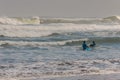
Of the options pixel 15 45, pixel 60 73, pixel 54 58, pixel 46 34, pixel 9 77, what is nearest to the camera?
pixel 9 77

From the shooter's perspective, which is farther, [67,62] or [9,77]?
[67,62]

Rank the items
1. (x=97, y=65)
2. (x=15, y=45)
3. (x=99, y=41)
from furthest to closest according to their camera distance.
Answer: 1. (x=99, y=41)
2. (x=15, y=45)
3. (x=97, y=65)

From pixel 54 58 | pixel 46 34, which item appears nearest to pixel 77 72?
pixel 54 58

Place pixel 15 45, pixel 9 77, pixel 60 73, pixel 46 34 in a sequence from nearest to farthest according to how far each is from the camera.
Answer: pixel 9 77
pixel 60 73
pixel 15 45
pixel 46 34

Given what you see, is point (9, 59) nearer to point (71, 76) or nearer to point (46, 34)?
point (71, 76)

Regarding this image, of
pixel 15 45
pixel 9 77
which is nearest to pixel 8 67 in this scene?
pixel 9 77

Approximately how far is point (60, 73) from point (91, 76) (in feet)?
3.40

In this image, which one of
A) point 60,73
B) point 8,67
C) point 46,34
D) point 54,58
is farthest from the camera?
point 46,34

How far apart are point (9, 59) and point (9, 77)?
12.6 ft

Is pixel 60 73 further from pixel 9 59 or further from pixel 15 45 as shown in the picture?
pixel 15 45

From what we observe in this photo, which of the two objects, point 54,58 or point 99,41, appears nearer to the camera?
point 54,58

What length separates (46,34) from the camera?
105 feet

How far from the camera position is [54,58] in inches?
618

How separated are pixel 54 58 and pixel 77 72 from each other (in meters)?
3.50
